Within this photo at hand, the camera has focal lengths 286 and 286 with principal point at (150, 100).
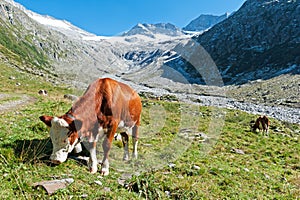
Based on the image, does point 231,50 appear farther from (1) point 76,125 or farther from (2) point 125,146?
(1) point 76,125

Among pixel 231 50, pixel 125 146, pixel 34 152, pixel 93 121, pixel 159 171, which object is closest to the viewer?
pixel 34 152

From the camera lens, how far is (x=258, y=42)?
156375 millimetres

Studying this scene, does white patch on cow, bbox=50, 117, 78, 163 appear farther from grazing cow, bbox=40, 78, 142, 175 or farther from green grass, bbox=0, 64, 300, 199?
green grass, bbox=0, 64, 300, 199

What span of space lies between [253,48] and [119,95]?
513 ft

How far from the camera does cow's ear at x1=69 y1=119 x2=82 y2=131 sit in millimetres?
7629

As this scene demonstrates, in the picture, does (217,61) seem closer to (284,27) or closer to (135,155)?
(284,27)

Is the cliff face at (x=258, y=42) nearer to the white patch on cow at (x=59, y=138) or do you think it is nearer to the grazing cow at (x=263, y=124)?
the grazing cow at (x=263, y=124)

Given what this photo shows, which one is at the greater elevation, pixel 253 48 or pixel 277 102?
pixel 253 48

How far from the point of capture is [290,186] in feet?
33.5

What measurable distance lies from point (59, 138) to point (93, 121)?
45.7 inches

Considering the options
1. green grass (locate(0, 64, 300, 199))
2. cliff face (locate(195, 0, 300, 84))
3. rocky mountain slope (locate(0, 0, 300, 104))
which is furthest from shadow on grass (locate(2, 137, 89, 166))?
cliff face (locate(195, 0, 300, 84))

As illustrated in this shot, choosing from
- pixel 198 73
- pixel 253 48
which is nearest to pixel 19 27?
pixel 198 73

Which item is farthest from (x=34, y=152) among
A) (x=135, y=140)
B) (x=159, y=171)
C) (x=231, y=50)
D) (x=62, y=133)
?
(x=231, y=50)

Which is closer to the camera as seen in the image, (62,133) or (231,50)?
(62,133)
